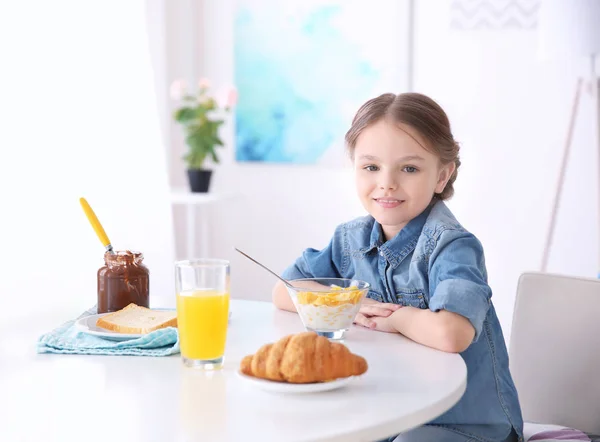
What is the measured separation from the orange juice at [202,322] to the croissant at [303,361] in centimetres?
8

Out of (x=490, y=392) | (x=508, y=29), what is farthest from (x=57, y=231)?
(x=508, y=29)

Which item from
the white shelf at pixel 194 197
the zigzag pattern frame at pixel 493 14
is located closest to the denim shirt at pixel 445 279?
the white shelf at pixel 194 197

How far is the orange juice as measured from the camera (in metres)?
1.01

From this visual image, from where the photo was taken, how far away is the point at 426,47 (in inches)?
143

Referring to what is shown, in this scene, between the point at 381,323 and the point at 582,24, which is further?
the point at 582,24

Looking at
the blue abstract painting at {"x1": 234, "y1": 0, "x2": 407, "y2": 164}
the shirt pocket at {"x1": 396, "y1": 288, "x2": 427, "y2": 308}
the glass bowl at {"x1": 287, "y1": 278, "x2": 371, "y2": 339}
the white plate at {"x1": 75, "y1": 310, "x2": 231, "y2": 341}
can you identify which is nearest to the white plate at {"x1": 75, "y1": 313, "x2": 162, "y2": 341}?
the white plate at {"x1": 75, "y1": 310, "x2": 231, "y2": 341}

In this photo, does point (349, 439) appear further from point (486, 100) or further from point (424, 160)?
point (486, 100)

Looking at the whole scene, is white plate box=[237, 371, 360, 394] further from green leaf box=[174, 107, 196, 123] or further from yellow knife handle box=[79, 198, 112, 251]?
green leaf box=[174, 107, 196, 123]

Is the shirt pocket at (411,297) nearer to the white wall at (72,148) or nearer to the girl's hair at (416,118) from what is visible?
the girl's hair at (416,118)

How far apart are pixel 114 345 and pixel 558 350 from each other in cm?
85

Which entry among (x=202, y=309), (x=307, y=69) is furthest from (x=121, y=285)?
(x=307, y=69)

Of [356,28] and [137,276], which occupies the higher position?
[356,28]

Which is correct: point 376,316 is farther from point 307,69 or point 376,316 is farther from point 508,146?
point 307,69

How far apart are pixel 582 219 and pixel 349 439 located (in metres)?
2.89
